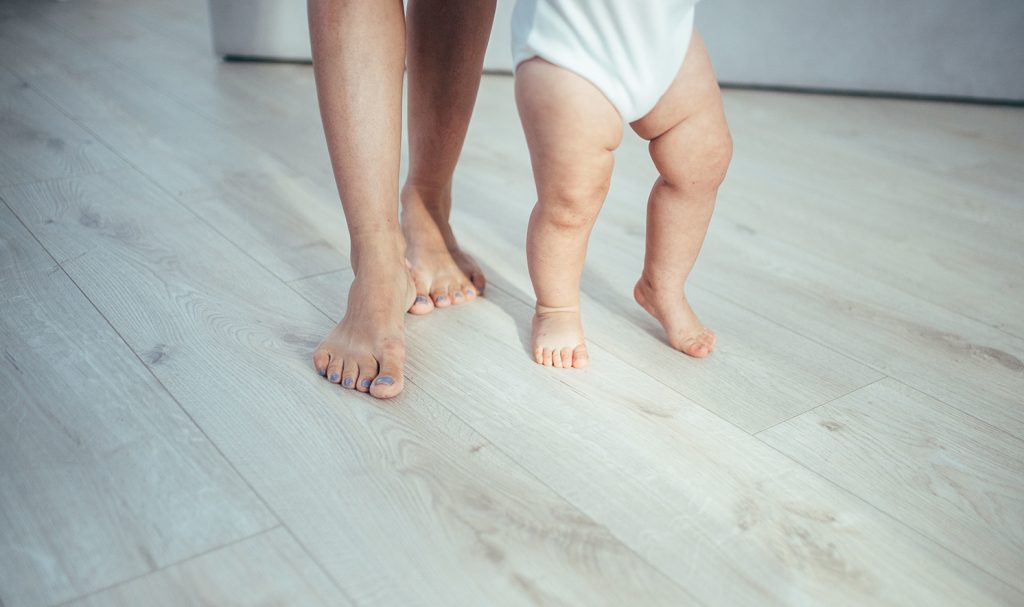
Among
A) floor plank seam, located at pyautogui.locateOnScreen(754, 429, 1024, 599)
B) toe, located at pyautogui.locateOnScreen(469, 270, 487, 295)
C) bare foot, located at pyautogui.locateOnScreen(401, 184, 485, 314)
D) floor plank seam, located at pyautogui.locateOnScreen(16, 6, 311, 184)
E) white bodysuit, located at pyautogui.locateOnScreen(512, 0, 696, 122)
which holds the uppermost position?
white bodysuit, located at pyautogui.locateOnScreen(512, 0, 696, 122)

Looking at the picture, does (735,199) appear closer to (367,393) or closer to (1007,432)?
(1007,432)

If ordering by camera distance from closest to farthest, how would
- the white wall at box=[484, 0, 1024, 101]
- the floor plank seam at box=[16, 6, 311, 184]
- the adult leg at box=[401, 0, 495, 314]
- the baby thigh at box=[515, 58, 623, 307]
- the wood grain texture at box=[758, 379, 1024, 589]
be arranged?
the wood grain texture at box=[758, 379, 1024, 589], the baby thigh at box=[515, 58, 623, 307], the adult leg at box=[401, 0, 495, 314], the floor plank seam at box=[16, 6, 311, 184], the white wall at box=[484, 0, 1024, 101]

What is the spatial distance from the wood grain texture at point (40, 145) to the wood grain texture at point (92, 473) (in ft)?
1.77

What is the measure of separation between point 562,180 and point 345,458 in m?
0.35

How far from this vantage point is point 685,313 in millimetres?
1104

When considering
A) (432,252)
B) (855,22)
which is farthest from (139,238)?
(855,22)

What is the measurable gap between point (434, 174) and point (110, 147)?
0.75m

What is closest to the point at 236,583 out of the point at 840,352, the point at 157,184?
the point at 840,352

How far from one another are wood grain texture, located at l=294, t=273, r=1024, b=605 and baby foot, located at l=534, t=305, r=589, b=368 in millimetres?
14

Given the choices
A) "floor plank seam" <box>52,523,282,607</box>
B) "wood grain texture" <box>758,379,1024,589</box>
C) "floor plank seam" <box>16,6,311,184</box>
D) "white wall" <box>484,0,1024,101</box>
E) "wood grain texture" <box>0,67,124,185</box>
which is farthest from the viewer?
"white wall" <box>484,0,1024,101</box>

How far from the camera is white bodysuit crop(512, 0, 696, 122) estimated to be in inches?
35.8

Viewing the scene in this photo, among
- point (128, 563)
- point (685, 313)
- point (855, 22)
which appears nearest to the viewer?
point (128, 563)

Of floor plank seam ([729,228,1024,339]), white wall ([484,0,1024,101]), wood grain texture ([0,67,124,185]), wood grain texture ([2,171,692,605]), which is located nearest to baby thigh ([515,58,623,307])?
wood grain texture ([2,171,692,605])

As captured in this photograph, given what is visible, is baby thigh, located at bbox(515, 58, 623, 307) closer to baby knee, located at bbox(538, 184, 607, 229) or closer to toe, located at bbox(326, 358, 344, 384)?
baby knee, located at bbox(538, 184, 607, 229)
